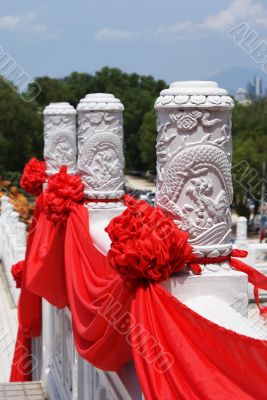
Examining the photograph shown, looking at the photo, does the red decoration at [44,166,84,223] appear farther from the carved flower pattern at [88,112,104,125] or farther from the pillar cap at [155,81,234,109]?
the pillar cap at [155,81,234,109]

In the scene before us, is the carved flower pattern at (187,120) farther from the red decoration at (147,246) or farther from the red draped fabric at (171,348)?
the red draped fabric at (171,348)

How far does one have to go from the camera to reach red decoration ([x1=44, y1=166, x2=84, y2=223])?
3641mm

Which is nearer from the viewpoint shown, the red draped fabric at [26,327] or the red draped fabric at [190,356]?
the red draped fabric at [190,356]

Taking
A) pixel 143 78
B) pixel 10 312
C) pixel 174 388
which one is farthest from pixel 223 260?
pixel 143 78

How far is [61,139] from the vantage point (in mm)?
5059

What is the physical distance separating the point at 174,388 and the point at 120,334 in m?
0.46

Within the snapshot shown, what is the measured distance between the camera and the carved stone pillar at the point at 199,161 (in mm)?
2070

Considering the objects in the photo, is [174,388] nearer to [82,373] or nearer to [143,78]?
[82,373]

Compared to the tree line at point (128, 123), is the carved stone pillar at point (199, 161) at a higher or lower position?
higher

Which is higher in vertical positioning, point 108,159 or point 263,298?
point 108,159

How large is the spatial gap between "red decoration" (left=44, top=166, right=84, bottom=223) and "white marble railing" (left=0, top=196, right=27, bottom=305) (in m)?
3.66

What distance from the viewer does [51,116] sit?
16.8ft

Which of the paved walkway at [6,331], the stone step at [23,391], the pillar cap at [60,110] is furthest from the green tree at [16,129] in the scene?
the stone step at [23,391]

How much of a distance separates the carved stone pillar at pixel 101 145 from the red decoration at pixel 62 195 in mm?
97
